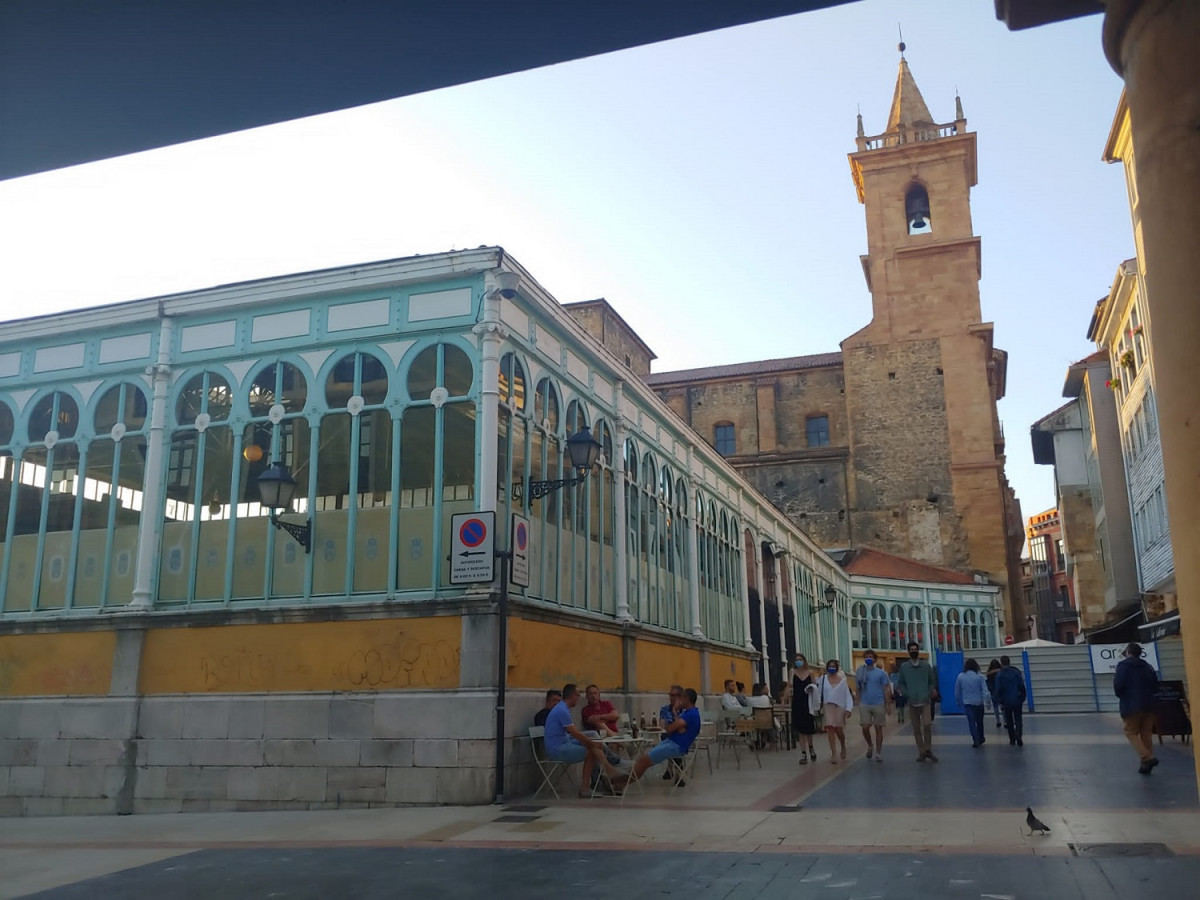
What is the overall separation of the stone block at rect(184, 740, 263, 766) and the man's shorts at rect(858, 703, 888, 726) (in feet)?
29.5

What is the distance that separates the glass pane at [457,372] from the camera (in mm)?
13828

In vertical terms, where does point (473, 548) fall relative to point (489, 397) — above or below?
below

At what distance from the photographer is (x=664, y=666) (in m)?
19.6

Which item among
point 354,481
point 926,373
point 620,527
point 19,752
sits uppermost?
point 926,373

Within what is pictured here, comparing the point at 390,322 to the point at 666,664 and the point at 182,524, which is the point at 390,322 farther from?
the point at 666,664

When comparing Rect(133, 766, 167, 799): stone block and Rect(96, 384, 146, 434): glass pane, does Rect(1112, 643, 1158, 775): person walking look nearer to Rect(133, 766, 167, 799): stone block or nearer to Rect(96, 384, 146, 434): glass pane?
Rect(133, 766, 167, 799): stone block

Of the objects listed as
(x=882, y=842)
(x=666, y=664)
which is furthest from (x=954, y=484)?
(x=882, y=842)

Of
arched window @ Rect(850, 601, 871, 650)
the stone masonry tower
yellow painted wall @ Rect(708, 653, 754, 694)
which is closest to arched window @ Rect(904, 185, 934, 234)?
the stone masonry tower

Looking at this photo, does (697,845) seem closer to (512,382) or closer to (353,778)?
(353,778)

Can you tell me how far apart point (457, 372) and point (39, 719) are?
7608 mm

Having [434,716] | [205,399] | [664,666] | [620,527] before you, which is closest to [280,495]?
[205,399]

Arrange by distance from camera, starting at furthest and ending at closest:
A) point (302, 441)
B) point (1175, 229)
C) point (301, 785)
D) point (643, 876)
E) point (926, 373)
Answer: point (926, 373), point (302, 441), point (301, 785), point (643, 876), point (1175, 229)

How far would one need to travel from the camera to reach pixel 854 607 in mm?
45469

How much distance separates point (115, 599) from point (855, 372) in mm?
49037
